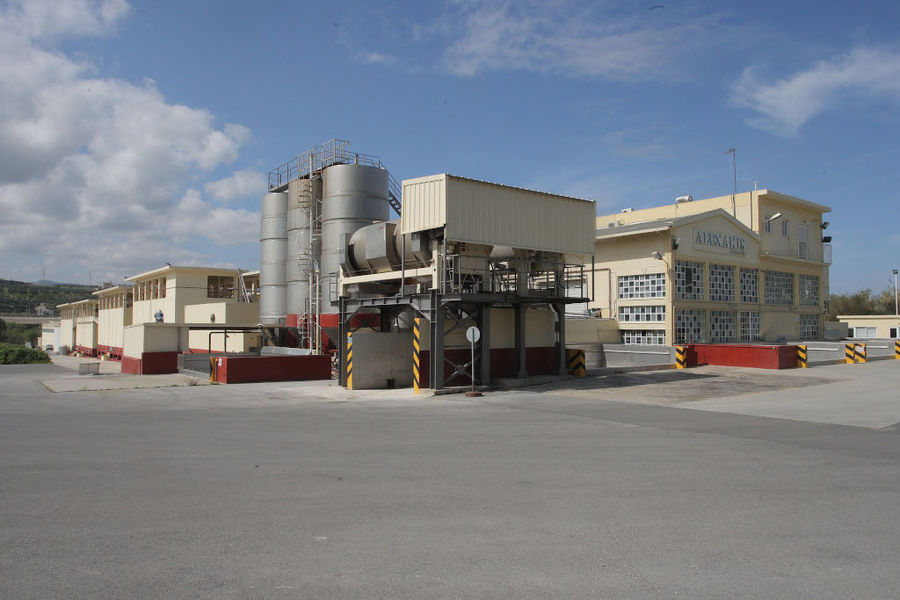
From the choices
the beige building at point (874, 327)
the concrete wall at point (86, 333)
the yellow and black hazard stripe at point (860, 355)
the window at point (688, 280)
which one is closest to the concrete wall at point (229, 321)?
the window at point (688, 280)

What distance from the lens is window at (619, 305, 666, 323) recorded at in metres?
39.5

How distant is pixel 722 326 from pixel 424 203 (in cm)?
2830

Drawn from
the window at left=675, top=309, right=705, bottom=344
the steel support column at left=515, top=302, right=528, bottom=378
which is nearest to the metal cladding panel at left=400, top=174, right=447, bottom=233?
the steel support column at left=515, top=302, right=528, bottom=378

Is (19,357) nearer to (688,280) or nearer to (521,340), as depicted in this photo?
(521,340)

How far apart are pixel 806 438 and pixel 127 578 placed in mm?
11846

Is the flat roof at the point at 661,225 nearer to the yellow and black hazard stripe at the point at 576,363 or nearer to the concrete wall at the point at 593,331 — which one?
the concrete wall at the point at 593,331

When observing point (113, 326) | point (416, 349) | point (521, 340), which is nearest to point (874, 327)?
point (521, 340)

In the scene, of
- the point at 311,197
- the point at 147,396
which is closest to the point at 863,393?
the point at 147,396

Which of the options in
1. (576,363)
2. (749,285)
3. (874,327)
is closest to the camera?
(576,363)

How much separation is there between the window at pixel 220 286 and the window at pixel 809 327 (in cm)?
4395

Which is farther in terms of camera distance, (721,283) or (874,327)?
(874,327)

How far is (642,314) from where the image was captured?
133 feet

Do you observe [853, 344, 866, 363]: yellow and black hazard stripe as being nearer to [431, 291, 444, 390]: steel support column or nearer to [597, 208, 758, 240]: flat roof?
[597, 208, 758, 240]: flat roof

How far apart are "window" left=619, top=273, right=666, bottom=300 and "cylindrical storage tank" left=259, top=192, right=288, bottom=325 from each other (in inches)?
827
